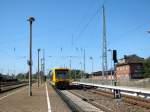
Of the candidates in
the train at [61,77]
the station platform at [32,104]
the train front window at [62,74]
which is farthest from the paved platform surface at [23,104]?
the train front window at [62,74]

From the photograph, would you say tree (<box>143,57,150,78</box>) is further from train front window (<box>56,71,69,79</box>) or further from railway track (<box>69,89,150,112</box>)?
railway track (<box>69,89,150,112</box>)

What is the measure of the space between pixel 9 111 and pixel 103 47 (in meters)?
30.9

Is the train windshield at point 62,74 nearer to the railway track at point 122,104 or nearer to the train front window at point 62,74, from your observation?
the train front window at point 62,74

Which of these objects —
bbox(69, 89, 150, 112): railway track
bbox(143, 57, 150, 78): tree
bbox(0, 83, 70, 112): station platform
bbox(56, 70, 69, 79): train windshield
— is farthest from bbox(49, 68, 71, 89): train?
bbox(143, 57, 150, 78): tree

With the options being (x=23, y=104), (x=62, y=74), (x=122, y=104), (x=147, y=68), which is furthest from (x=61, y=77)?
(x=147, y=68)

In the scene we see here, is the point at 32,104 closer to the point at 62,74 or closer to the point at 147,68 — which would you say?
the point at 62,74

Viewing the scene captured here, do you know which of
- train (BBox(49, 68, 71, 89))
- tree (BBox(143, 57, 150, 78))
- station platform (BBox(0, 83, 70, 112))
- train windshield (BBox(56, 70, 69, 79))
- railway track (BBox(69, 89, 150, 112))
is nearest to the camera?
station platform (BBox(0, 83, 70, 112))

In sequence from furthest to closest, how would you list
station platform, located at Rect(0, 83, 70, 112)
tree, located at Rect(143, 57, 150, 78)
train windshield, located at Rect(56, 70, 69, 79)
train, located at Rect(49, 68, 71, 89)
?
1. tree, located at Rect(143, 57, 150, 78)
2. train windshield, located at Rect(56, 70, 69, 79)
3. train, located at Rect(49, 68, 71, 89)
4. station platform, located at Rect(0, 83, 70, 112)

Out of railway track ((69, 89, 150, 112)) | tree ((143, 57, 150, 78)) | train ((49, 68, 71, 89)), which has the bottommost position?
railway track ((69, 89, 150, 112))

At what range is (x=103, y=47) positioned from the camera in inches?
1892

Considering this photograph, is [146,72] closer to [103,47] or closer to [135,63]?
[135,63]

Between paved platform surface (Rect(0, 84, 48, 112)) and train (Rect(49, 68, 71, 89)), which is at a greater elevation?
train (Rect(49, 68, 71, 89))

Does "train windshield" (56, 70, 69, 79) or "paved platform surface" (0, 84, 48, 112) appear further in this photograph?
"train windshield" (56, 70, 69, 79)

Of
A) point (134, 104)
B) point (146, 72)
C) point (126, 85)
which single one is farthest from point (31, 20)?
point (146, 72)
